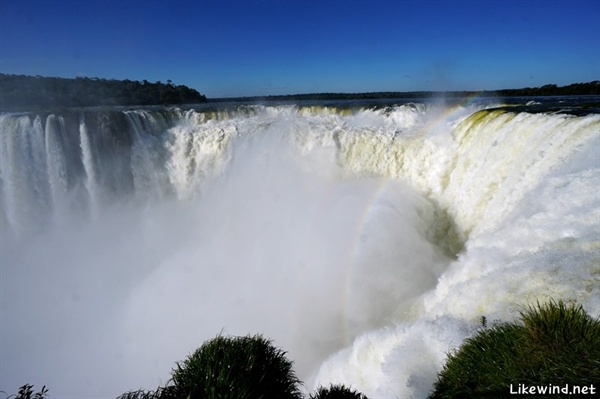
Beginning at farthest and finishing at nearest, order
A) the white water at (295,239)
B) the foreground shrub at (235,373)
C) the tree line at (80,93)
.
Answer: the tree line at (80,93), the white water at (295,239), the foreground shrub at (235,373)

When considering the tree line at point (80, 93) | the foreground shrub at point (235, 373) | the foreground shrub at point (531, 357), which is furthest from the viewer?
the tree line at point (80, 93)

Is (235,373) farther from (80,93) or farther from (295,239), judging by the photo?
(80,93)

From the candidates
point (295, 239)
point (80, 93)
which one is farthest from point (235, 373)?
point (80, 93)

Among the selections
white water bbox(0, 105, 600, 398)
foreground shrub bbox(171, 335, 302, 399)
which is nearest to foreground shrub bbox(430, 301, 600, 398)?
white water bbox(0, 105, 600, 398)

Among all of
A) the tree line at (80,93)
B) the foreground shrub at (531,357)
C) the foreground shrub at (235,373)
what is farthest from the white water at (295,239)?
the tree line at (80,93)

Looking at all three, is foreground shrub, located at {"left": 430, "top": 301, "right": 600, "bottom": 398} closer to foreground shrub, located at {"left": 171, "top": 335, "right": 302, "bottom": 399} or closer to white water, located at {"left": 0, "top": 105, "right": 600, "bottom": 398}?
white water, located at {"left": 0, "top": 105, "right": 600, "bottom": 398}

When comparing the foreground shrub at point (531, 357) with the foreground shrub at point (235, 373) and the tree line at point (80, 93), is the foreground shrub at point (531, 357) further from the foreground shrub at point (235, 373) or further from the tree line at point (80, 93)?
the tree line at point (80, 93)

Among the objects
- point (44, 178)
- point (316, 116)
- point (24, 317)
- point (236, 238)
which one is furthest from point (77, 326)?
point (316, 116)
